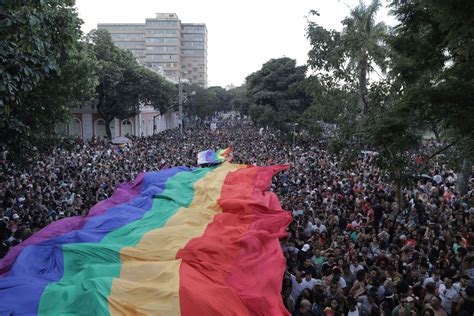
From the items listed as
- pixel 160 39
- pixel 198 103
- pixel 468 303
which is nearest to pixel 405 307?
pixel 468 303

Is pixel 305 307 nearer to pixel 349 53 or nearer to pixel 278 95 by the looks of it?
pixel 349 53

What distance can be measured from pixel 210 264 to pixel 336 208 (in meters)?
6.72

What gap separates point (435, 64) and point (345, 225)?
16.6ft

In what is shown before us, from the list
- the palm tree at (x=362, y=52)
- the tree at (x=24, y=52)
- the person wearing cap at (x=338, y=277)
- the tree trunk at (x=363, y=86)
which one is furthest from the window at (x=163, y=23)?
the person wearing cap at (x=338, y=277)

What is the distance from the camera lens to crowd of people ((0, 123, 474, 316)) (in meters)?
7.21

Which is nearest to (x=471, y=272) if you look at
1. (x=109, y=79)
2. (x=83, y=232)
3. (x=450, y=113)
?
(x=450, y=113)

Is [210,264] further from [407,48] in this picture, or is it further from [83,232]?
[407,48]

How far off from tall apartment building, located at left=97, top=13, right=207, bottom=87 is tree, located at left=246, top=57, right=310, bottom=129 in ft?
213

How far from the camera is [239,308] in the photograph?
6961 mm

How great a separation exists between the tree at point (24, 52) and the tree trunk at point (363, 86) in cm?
969

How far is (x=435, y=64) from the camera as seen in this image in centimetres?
1040

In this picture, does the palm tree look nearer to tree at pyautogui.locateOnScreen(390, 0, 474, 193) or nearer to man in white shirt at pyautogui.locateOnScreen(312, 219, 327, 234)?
tree at pyautogui.locateOnScreen(390, 0, 474, 193)

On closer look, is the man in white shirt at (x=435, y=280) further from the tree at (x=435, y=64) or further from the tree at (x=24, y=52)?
the tree at (x=24, y=52)

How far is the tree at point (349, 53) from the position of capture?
14727 millimetres
